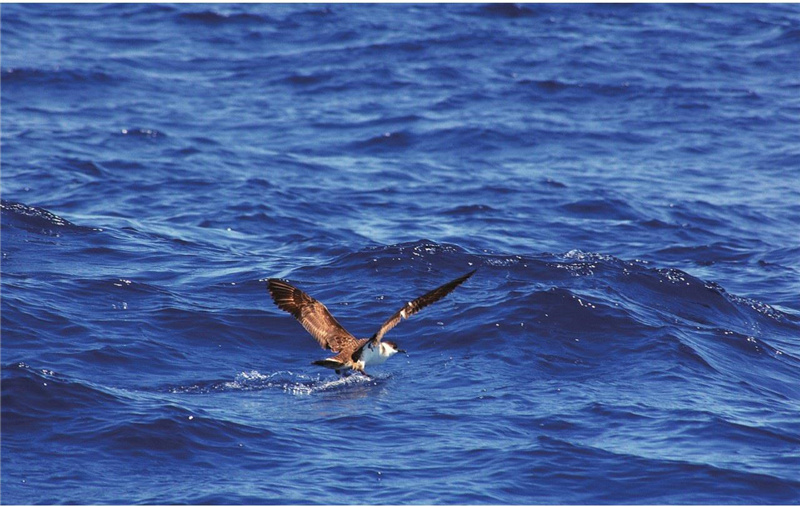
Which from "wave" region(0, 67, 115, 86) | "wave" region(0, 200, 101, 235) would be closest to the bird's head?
"wave" region(0, 200, 101, 235)

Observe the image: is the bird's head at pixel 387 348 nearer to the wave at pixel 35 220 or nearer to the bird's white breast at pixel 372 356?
the bird's white breast at pixel 372 356

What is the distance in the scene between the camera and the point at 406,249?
1505 cm

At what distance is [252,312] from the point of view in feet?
42.8

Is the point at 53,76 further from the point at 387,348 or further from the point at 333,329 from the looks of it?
the point at 387,348

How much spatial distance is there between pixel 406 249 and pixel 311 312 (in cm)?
391

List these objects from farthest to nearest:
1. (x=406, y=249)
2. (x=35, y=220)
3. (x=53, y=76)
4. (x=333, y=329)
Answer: (x=53, y=76), (x=35, y=220), (x=406, y=249), (x=333, y=329)

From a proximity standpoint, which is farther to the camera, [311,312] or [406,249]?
[406,249]

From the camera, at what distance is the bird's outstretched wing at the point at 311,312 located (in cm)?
1127

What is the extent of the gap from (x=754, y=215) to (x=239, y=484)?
12808 millimetres

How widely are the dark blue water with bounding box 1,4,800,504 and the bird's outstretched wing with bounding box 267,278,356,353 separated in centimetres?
48

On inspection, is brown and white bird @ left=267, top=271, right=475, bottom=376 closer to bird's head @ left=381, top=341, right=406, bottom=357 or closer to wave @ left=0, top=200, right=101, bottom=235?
bird's head @ left=381, top=341, right=406, bottom=357

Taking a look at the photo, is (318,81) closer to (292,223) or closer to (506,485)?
(292,223)

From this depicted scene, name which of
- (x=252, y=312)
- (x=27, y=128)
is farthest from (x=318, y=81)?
(x=252, y=312)

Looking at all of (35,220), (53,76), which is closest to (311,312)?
(35,220)
